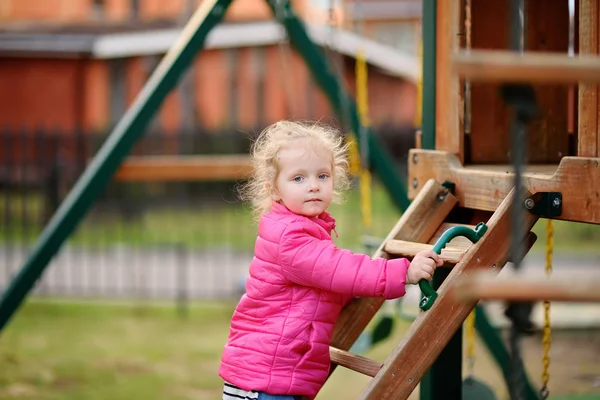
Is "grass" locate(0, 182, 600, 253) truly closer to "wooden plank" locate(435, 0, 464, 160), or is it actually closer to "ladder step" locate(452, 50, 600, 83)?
"wooden plank" locate(435, 0, 464, 160)

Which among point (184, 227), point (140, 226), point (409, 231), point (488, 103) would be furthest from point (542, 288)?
point (184, 227)

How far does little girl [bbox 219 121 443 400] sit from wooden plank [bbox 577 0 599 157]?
2.19 ft

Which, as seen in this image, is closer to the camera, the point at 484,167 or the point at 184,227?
the point at 484,167

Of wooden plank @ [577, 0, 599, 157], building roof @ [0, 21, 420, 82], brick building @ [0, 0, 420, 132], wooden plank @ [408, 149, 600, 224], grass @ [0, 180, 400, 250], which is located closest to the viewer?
wooden plank @ [408, 149, 600, 224]

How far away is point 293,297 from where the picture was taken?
9.33 ft

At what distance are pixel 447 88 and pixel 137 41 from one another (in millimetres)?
15212

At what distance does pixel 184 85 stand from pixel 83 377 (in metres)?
12.8

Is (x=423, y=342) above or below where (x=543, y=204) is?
below

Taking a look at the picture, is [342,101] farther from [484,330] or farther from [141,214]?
[141,214]

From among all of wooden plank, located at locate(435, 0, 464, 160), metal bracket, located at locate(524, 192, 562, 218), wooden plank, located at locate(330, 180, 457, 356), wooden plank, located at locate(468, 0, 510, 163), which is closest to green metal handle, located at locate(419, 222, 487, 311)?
metal bracket, located at locate(524, 192, 562, 218)

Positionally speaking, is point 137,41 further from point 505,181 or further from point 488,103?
point 505,181

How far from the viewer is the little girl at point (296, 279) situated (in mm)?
2717

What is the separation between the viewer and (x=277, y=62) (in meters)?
19.2

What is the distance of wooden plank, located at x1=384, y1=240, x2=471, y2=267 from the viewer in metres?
2.87
